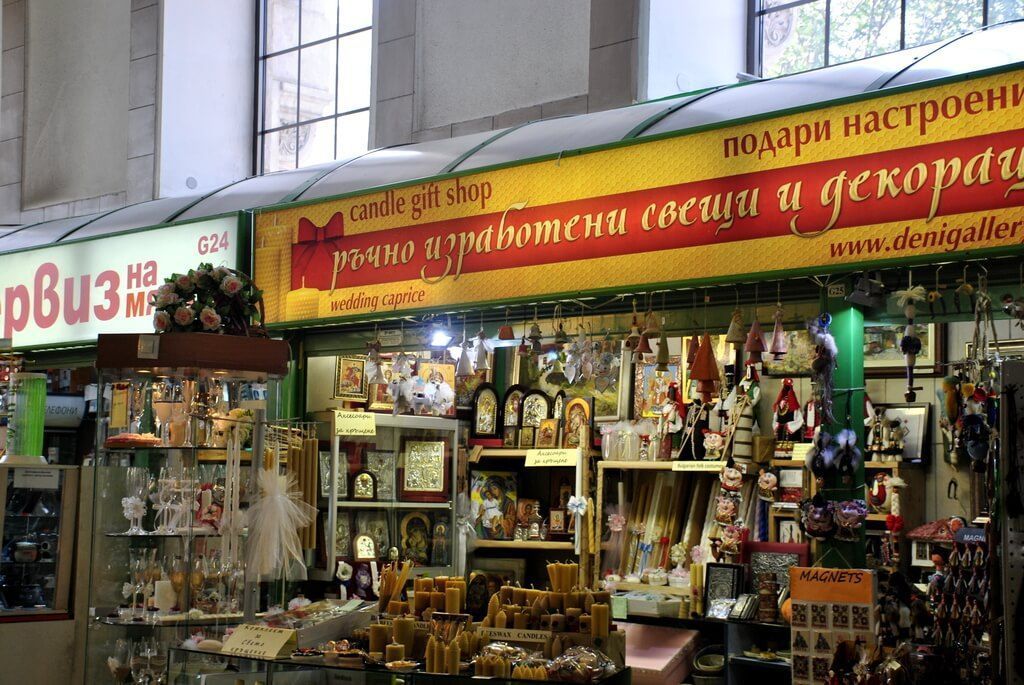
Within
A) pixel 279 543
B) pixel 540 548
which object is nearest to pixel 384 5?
pixel 540 548

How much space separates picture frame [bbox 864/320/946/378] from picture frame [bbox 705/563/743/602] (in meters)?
1.71

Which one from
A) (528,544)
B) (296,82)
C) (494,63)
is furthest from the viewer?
(296,82)

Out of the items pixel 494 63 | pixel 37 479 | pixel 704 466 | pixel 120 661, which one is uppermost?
pixel 494 63

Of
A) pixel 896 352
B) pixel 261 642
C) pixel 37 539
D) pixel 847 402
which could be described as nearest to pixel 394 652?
pixel 261 642

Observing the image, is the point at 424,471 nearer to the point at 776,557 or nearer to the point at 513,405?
the point at 513,405

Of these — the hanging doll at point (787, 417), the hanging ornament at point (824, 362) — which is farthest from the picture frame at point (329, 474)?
the hanging ornament at point (824, 362)

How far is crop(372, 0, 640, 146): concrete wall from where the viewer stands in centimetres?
761

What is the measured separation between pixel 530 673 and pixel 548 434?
3611mm

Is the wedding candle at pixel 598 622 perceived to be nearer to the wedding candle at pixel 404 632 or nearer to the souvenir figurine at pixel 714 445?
the wedding candle at pixel 404 632

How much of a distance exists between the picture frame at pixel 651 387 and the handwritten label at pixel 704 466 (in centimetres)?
49

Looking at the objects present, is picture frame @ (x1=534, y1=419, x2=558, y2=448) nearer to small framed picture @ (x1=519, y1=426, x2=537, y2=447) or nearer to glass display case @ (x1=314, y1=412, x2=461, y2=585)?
small framed picture @ (x1=519, y1=426, x2=537, y2=447)

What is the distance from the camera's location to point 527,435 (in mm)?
8039

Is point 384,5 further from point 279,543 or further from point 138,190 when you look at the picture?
point 279,543

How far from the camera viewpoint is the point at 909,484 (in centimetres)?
706
